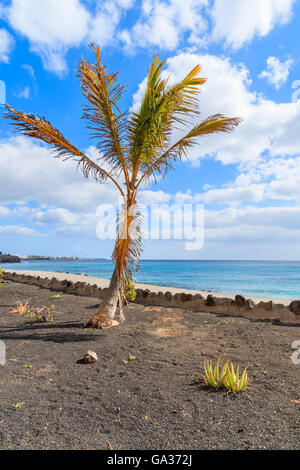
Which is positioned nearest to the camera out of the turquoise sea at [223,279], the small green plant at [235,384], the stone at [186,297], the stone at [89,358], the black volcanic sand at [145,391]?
the black volcanic sand at [145,391]

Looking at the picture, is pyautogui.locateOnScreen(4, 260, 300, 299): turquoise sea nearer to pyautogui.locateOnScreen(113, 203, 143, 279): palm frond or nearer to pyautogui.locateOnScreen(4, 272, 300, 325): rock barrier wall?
pyautogui.locateOnScreen(113, 203, 143, 279): palm frond

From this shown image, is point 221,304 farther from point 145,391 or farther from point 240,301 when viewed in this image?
point 145,391

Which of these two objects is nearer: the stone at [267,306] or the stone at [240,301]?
the stone at [267,306]

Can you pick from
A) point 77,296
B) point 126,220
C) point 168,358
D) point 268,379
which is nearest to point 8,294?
point 77,296

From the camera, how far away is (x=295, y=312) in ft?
24.6

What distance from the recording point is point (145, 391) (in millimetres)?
3787

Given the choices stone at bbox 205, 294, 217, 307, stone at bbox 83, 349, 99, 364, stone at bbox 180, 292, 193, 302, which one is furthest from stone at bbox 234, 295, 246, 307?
stone at bbox 83, 349, 99, 364

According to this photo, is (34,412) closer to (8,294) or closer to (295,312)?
(295,312)

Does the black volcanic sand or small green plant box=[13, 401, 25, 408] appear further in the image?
small green plant box=[13, 401, 25, 408]

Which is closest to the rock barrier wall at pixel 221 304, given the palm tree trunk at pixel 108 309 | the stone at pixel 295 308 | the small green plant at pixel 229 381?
the stone at pixel 295 308

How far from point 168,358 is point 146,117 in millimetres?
5003

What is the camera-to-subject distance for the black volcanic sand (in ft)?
9.34

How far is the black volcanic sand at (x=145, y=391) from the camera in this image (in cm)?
285

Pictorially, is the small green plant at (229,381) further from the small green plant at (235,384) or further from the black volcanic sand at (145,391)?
the black volcanic sand at (145,391)
